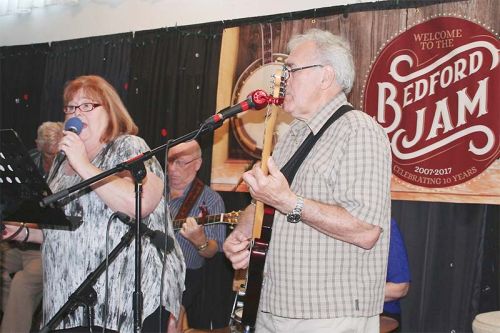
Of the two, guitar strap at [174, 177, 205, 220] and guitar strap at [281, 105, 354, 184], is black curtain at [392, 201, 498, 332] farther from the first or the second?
guitar strap at [281, 105, 354, 184]

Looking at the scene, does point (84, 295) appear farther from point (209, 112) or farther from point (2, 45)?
point (2, 45)

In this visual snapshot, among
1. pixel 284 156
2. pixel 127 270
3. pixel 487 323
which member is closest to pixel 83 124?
pixel 127 270

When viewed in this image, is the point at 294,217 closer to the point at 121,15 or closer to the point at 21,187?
the point at 21,187

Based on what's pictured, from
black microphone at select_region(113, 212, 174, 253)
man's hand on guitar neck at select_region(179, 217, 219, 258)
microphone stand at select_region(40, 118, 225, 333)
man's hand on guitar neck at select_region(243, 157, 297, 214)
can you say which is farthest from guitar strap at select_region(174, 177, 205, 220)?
man's hand on guitar neck at select_region(243, 157, 297, 214)

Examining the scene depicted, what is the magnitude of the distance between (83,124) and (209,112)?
260 cm

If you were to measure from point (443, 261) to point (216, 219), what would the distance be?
1.59m

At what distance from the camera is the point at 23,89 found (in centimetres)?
657

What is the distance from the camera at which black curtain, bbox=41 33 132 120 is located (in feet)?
19.6

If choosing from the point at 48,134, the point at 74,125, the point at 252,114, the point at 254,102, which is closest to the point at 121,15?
the point at 48,134

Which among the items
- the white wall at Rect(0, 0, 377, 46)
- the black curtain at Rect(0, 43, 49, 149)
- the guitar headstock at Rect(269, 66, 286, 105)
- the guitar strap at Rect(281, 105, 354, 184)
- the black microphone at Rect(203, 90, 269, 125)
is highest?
the white wall at Rect(0, 0, 377, 46)

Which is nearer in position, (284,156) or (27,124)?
(284,156)

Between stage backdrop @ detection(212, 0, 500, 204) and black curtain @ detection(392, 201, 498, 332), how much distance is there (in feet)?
0.37

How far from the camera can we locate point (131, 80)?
5.88 metres

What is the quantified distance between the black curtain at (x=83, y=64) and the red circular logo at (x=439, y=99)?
2450 mm
